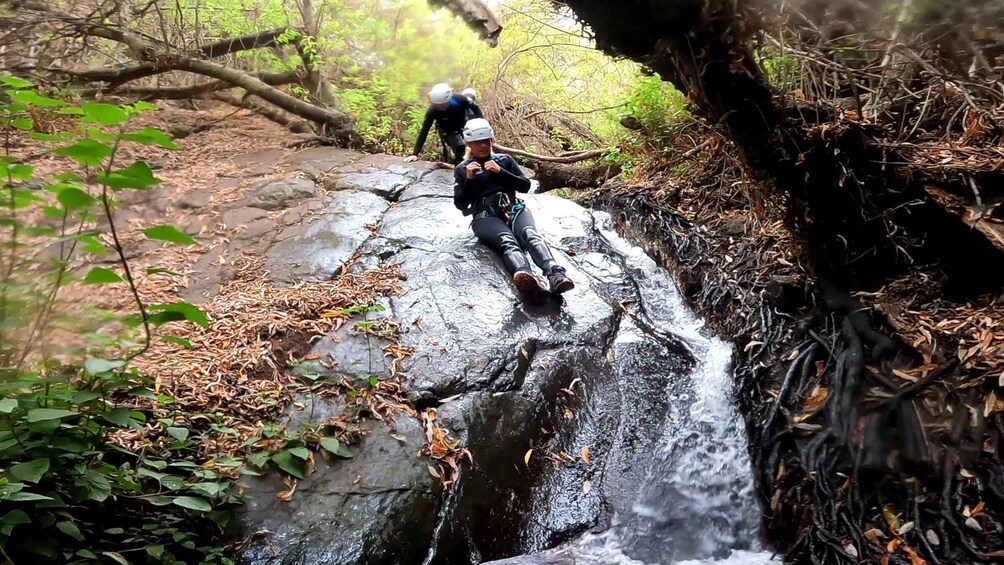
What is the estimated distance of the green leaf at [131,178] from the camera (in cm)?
161

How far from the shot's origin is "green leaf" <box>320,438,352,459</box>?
281cm

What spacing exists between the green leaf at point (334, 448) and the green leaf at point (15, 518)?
1.32m

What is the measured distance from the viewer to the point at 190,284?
4.41 m

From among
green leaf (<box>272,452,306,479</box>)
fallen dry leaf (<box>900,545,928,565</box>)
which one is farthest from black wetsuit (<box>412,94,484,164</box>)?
fallen dry leaf (<box>900,545,928,565</box>)

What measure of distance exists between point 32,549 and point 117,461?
789 mm

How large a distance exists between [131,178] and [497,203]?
369cm

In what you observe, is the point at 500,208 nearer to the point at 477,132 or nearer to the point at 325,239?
the point at 477,132

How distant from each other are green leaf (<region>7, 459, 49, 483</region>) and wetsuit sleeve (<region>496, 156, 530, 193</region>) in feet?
13.1

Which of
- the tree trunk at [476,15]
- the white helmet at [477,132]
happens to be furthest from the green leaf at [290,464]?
the tree trunk at [476,15]

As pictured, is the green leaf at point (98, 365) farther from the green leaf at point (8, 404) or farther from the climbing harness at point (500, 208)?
the climbing harness at point (500, 208)

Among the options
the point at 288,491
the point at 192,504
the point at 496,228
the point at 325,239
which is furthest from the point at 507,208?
the point at 192,504

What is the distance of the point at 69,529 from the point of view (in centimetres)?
176

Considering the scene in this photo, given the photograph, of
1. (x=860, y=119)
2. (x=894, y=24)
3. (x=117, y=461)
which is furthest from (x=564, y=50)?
(x=117, y=461)

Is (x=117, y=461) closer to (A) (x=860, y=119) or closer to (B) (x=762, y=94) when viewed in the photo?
(B) (x=762, y=94)
